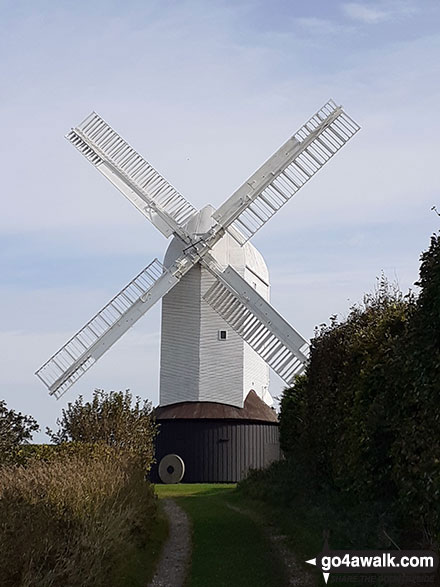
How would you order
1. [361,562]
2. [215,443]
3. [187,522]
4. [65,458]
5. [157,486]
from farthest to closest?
1. [215,443]
2. [157,486]
3. [187,522]
4. [65,458]
5. [361,562]

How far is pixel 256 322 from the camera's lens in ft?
105

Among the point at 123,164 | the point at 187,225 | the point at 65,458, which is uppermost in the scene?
the point at 123,164

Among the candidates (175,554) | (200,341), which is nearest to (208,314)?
(200,341)

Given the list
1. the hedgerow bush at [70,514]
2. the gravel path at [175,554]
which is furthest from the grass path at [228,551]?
the hedgerow bush at [70,514]

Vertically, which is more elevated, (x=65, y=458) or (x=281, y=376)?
(x=281, y=376)

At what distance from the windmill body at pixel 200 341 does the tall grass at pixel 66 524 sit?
50.8ft

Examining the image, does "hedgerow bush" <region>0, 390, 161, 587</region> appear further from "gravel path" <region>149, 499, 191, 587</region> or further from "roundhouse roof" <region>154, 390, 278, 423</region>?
"roundhouse roof" <region>154, 390, 278, 423</region>

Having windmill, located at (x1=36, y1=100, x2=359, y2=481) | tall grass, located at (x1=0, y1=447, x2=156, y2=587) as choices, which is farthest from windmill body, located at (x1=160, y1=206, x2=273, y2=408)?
tall grass, located at (x1=0, y1=447, x2=156, y2=587)

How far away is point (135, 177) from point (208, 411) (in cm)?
872

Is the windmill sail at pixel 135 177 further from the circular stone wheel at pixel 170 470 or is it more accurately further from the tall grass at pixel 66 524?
the tall grass at pixel 66 524

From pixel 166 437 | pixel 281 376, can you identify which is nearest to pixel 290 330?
pixel 281 376

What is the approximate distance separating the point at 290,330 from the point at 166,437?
6020mm

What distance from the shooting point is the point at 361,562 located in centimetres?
1451

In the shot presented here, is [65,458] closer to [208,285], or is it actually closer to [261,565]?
[261,565]
